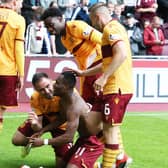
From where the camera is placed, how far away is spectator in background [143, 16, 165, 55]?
52.7 feet

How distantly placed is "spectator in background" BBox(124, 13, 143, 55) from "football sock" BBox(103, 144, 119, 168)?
8.82 meters

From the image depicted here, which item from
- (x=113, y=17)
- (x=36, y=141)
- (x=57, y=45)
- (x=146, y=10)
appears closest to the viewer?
(x=36, y=141)

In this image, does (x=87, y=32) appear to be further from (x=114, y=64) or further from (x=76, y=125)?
(x=114, y=64)

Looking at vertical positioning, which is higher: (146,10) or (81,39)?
(81,39)

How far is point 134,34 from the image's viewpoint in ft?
54.1

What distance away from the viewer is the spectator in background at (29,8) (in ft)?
53.8

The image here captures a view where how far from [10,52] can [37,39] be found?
21.6 feet

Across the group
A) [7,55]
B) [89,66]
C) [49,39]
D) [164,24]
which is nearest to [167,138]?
[89,66]

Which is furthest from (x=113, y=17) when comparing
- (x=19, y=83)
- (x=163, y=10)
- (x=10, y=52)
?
(x=19, y=83)

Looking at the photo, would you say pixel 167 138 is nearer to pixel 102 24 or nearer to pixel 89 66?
pixel 89 66

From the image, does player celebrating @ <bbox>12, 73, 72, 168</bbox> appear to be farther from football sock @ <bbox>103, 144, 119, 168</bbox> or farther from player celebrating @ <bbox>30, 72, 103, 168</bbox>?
football sock @ <bbox>103, 144, 119, 168</bbox>

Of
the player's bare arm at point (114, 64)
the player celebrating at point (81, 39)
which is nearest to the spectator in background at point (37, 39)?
the player celebrating at point (81, 39)

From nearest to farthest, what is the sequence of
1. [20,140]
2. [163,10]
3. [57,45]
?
[20,140] < [57,45] < [163,10]

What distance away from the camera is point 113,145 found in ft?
24.2
